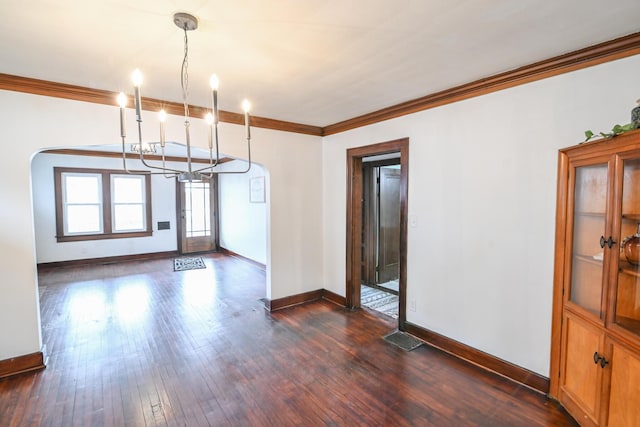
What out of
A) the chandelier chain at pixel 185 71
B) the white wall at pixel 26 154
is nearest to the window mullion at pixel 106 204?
the white wall at pixel 26 154

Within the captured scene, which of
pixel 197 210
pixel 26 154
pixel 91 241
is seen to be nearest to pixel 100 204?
pixel 91 241

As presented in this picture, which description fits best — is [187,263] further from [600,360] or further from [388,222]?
[600,360]

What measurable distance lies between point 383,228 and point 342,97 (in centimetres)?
283

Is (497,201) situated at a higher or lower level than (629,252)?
higher

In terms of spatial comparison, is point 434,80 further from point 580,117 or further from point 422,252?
point 422,252

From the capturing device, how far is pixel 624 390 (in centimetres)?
163

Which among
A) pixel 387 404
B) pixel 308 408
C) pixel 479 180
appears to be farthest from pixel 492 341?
pixel 308 408

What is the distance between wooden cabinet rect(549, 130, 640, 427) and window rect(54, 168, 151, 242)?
7.87 metres

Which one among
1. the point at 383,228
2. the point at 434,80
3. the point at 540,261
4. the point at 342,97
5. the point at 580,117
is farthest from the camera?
the point at 383,228

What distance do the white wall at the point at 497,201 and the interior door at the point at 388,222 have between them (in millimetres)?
1843

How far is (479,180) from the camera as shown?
269cm

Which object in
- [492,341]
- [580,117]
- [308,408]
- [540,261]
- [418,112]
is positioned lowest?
[308,408]

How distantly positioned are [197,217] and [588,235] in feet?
25.9

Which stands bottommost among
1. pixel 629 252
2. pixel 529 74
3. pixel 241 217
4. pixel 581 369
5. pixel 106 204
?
pixel 581 369
